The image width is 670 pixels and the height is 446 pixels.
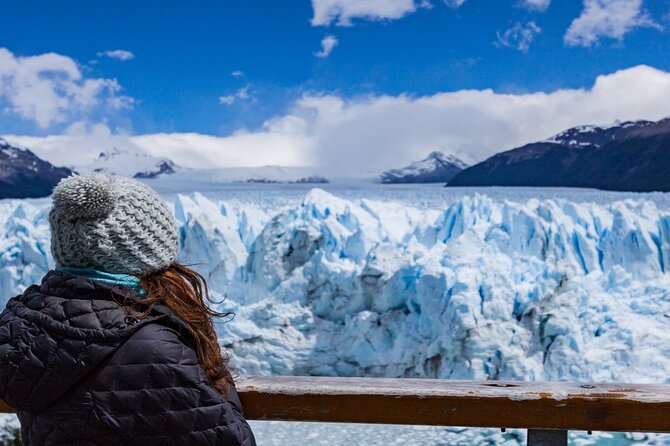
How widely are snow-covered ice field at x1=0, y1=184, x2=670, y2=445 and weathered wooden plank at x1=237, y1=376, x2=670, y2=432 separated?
3.46 meters

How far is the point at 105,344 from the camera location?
703 millimetres

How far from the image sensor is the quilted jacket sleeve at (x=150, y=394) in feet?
2.34

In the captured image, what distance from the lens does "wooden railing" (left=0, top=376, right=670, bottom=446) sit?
104 centimetres

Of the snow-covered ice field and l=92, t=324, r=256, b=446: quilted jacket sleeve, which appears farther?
the snow-covered ice field

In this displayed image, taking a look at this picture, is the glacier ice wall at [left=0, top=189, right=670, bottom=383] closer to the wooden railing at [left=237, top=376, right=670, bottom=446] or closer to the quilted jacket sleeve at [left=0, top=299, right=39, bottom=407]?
the wooden railing at [left=237, top=376, right=670, bottom=446]

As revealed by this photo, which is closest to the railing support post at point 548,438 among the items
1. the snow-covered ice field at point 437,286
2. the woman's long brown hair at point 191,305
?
the woman's long brown hair at point 191,305

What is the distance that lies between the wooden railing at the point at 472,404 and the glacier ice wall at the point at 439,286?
349cm

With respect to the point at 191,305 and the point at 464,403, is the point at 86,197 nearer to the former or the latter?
the point at 191,305

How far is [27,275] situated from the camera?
235 inches

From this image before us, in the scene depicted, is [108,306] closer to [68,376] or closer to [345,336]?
[68,376]

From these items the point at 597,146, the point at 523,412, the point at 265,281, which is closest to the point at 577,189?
the point at 597,146

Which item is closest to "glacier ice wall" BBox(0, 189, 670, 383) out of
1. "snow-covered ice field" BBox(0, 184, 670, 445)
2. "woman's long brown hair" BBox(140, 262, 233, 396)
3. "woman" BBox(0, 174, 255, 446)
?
"snow-covered ice field" BBox(0, 184, 670, 445)

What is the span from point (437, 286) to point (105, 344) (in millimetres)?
4235

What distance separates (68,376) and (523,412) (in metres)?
0.68
